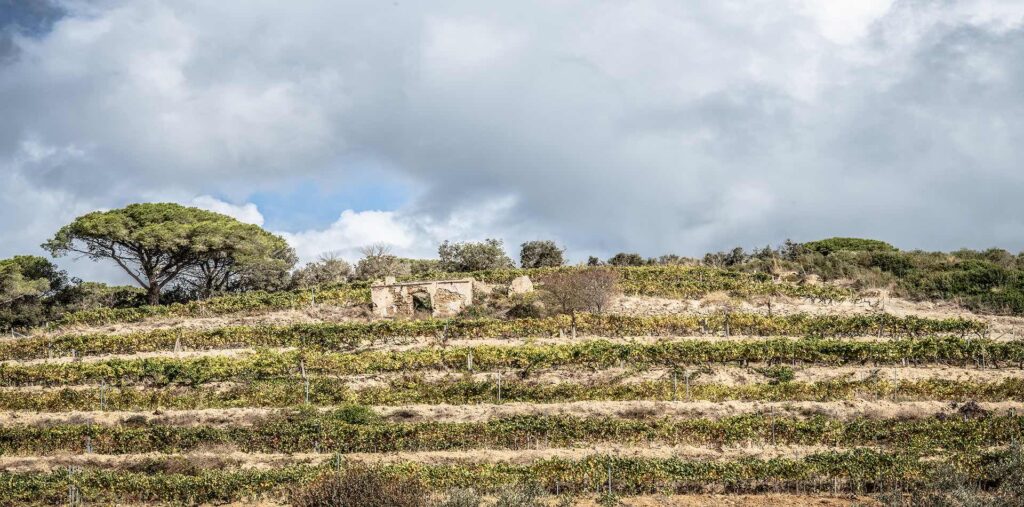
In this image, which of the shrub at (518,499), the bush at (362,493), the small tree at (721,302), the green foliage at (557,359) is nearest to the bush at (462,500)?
the shrub at (518,499)

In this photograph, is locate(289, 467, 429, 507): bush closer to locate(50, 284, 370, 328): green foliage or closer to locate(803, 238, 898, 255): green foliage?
locate(50, 284, 370, 328): green foliage

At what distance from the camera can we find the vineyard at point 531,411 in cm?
2225

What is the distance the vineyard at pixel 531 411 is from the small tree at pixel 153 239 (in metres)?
10.4

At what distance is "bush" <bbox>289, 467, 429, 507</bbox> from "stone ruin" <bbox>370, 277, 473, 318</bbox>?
72.1 feet

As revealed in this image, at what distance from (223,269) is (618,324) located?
1118 inches

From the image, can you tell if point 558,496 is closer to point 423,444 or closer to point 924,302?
point 423,444

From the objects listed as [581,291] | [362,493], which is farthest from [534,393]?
[362,493]

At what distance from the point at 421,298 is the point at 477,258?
1177cm

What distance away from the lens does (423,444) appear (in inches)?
993

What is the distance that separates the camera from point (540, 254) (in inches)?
2217

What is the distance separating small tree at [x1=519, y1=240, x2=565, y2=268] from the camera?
55.7 m

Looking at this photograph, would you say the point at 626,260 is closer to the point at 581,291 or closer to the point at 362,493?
the point at 581,291

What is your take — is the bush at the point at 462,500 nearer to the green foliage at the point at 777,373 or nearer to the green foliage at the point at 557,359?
the green foliage at the point at 557,359

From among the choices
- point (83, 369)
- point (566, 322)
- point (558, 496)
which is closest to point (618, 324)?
point (566, 322)
